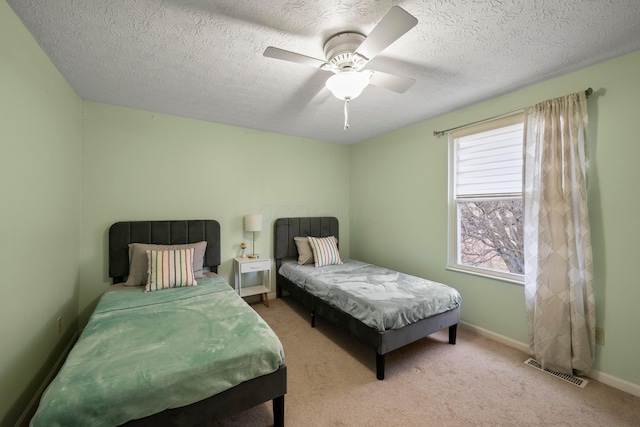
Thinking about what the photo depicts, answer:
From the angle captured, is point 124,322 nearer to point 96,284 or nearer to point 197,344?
point 197,344

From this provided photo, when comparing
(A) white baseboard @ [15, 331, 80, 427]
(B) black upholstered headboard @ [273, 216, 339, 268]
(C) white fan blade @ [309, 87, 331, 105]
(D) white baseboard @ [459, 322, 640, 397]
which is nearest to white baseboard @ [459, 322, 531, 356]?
(D) white baseboard @ [459, 322, 640, 397]

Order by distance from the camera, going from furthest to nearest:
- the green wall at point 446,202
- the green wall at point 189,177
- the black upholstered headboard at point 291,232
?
the black upholstered headboard at point 291,232 → the green wall at point 189,177 → the green wall at point 446,202

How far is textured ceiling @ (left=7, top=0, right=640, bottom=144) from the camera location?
4.77ft

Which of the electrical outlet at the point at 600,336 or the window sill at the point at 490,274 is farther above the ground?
the window sill at the point at 490,274

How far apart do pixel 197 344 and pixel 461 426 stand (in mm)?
1712

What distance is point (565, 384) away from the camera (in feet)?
6.52

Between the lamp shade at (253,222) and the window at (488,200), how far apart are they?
7.90 ft

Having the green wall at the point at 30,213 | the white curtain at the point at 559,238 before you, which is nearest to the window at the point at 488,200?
the white curtain at the point at 559,238

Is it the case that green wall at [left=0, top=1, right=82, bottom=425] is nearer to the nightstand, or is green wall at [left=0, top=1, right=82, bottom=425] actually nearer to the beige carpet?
the beige carpet

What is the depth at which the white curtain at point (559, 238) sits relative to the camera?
203 cm

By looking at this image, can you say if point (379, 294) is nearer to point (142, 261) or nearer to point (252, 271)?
point (252, 271)

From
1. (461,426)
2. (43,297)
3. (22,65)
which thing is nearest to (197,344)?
(43,297)

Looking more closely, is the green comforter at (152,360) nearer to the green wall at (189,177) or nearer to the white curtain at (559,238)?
the green wall at (189,177)

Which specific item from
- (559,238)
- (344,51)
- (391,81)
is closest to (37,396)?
(344,51)
